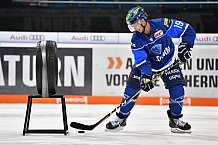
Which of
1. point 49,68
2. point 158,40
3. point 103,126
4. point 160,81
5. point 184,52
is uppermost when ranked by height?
point 158,40

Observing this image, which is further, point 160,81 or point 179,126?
point 160,81

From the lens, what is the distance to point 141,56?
17.0 ft

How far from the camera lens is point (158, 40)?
205 inches

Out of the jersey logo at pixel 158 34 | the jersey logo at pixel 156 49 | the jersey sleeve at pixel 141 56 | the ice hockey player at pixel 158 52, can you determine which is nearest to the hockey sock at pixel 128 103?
the ice hockey player at pixel 158 52

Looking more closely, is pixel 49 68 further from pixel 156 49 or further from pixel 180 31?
pixel 180 31

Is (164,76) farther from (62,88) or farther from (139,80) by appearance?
(62,88)

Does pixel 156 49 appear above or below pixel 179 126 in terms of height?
above

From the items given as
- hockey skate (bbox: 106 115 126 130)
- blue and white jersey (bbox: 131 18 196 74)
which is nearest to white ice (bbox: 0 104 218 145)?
hockey skate (bbox: 106 115 126 130)

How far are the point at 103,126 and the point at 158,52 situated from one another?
3.17 ft

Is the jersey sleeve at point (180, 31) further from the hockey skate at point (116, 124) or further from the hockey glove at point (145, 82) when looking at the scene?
the hockey skate at point (116, 124)

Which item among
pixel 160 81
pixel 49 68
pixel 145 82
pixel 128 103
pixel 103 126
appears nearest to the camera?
pixel 49 68

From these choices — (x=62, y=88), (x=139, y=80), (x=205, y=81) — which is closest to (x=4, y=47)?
(x=62, y=88)

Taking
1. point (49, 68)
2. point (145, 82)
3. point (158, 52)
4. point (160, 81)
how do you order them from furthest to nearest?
point (160, 81), point (158, 52), point (145, 82), point (49, 68)

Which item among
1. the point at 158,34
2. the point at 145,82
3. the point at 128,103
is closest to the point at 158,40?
the point at 158,34
